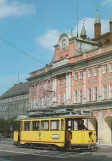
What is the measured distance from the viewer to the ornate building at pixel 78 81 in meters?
48.6

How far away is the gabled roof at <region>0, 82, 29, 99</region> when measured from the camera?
85569 mm

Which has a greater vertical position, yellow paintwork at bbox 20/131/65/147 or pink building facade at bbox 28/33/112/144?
pink building facade at bbox 28/33/112/144

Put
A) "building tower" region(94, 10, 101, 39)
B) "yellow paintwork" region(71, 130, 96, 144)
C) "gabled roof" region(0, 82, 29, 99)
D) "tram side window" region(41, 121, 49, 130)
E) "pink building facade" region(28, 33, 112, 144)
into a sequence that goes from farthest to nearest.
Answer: "gabled roof" region(0, 82, 29, 99), "building tower" region(94, 10, 101, 39), "pink building facade" region(28, 33, 112, 144), "tram side window" region(41, 121, 49, 130), "yellow paintwork" region(71, 130, 96, 144)

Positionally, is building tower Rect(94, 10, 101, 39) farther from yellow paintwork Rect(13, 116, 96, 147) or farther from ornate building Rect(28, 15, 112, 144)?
yellow paintwork Rect(13, 116, 96, 147)

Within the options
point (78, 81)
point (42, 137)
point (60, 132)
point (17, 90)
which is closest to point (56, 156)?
point (60, 132)

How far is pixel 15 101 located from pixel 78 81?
36.2 metres

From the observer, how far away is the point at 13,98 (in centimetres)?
8925

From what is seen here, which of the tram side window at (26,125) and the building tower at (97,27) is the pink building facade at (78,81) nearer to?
the building tower at (97,27)

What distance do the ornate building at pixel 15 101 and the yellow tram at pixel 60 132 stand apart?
47.5 metres

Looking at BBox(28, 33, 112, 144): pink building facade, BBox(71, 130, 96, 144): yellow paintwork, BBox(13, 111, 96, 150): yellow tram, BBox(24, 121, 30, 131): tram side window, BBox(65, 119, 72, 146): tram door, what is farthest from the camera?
BBox(28, 33, 112, 144): pink building facade

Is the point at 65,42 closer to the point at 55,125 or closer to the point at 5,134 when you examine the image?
the point at 5,134

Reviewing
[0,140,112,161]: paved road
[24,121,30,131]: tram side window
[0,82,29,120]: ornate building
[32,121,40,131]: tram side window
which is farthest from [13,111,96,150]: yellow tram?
[0,82,29,120]: ornate building

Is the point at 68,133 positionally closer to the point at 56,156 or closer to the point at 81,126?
the point at 81,126

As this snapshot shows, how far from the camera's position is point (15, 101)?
88.2 meters
